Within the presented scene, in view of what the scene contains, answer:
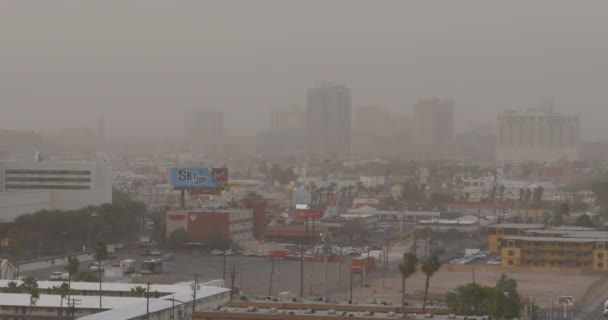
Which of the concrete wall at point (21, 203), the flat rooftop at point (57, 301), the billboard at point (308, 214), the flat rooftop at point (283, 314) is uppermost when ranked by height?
the concrete wall at point (21, 203)

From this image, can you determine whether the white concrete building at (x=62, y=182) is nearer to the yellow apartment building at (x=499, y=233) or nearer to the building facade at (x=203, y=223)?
the building facade at (x=203, y=223)

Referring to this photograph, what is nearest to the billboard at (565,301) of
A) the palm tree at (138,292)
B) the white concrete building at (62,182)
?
the palm tree at (138,292)

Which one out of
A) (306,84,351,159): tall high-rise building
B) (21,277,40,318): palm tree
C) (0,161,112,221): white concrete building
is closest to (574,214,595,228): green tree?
(0,161,112,221): white concrete building

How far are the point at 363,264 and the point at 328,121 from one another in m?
92.6

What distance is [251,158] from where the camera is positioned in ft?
377

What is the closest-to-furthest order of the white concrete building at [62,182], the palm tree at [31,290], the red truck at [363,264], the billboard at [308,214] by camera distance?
the palm tree at [31,290] → the red truck at [363,264] → the white concrete building at [62,182] → the billboard at [308,214]

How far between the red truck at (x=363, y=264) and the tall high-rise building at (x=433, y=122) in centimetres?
8540

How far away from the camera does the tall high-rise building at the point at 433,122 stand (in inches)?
5212

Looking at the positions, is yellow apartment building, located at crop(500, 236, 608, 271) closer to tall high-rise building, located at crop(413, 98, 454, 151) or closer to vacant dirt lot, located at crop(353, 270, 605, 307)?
vacant dirt lot, located at crop(353, 270, 605, 307)

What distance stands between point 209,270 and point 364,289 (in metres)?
6.91

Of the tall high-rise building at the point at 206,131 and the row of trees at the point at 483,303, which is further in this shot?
the tall high-rise building at the point at 206,131

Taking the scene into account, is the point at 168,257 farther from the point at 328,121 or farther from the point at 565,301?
the point at 328,121

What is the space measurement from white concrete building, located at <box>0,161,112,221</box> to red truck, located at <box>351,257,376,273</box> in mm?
15811

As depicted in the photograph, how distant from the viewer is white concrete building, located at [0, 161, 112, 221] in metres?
57.6
